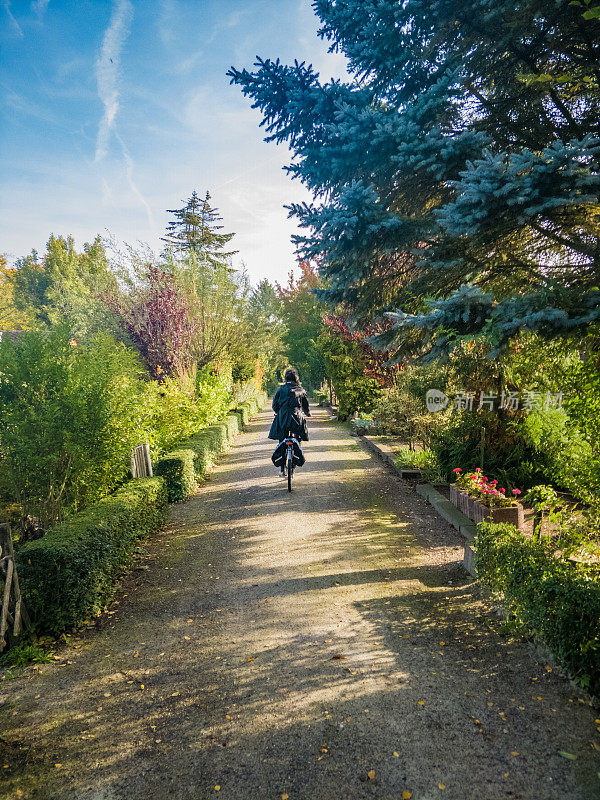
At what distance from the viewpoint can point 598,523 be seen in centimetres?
355

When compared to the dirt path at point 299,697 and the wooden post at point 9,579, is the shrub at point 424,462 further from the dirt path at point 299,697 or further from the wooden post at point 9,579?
the wooden post at point 9,579

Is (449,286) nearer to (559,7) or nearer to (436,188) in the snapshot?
(436,188)

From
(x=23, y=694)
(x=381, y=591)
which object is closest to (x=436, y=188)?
(x=381, y=591)

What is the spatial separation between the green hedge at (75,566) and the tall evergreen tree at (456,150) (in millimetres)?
3958

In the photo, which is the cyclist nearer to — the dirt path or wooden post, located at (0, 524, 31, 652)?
the dirt path

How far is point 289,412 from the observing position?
822 centimetres

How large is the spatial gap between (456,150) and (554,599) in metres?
4.53

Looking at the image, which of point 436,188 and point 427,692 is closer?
point 427,692

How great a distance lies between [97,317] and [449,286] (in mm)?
14974

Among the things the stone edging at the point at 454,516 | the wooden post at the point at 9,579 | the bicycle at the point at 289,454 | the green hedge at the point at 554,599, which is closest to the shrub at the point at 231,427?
the bicycle at the point at 289,454

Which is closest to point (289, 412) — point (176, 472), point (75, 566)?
point (176, 472)

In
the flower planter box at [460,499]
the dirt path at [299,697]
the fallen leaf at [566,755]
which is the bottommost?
the fallen leaf at [566,755]

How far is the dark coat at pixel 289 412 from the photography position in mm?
8219

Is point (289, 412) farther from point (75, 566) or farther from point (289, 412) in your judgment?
point (75, 566)
